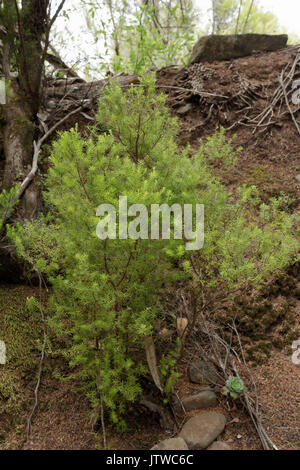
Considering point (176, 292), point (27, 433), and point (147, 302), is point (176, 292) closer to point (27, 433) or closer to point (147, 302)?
point (147, 302)

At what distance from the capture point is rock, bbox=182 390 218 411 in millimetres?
2344

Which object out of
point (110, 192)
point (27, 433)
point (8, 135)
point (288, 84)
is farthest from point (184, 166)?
point (288, 84)

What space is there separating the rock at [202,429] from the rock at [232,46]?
5.27 m

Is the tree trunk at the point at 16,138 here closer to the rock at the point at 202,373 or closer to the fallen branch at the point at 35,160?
the fallen branch at the point at 35,160

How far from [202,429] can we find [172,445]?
241mm

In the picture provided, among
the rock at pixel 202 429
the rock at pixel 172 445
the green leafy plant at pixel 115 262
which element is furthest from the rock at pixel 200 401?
the rock at pixel 172 445

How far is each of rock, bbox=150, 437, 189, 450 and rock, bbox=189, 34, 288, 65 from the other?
5442 mm

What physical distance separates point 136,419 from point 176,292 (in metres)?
1.00

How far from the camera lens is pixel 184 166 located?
104 inches

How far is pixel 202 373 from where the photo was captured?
2.50 metres

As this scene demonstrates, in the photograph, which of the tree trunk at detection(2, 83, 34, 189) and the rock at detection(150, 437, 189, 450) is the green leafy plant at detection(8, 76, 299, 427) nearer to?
the rock at detection(150, 437, 189, 450)
